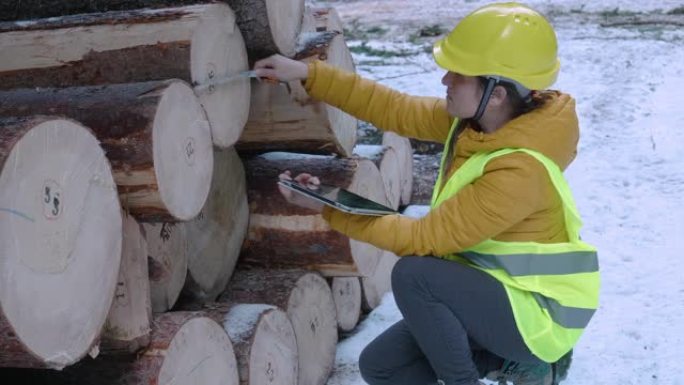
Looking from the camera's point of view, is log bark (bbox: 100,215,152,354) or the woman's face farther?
the woman's face

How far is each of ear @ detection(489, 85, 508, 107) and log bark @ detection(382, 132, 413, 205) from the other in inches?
70.6

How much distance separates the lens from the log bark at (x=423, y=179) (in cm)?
443

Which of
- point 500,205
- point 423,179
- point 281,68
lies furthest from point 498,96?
point 423,179

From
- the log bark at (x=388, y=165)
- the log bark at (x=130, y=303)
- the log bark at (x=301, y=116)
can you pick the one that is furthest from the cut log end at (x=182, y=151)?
the log bark at (x=388, y=165)

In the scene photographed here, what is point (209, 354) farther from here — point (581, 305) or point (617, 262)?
point (617, 262)

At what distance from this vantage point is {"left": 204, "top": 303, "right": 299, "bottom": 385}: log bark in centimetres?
243

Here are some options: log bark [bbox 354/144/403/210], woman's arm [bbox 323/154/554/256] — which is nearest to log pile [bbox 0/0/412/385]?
log bark [bbox 354/144/403/210]

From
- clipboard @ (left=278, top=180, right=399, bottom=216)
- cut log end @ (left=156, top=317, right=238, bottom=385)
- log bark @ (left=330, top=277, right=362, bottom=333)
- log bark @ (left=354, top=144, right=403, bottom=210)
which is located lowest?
log bark @ (left=330, top=277, right=362, bottom=333)

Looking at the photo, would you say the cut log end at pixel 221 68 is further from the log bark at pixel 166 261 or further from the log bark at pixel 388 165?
the log bark at pixel 388 165

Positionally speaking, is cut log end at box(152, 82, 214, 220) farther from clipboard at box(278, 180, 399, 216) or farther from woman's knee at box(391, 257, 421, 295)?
woman's knee at box(391, 257, 421, 295)

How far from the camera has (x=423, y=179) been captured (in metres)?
4.49

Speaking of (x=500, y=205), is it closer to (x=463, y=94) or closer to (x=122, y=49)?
(x=463, y=94)

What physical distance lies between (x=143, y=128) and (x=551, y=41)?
1.03 metres

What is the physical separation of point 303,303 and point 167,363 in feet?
3.05
